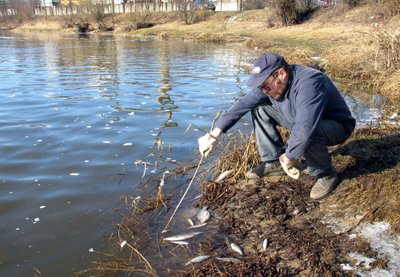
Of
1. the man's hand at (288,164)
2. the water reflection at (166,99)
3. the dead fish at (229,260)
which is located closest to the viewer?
the dead fish at (229,260)

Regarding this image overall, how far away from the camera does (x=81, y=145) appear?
7160 millimetres

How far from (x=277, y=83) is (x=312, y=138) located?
667mm

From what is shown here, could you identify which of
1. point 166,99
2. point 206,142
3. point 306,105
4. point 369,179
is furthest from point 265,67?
point 166,99

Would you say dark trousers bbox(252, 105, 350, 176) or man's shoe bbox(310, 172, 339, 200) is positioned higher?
dark trousers bbox(252, 105, 350, 176)

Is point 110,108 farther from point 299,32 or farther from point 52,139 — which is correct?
point 299,32

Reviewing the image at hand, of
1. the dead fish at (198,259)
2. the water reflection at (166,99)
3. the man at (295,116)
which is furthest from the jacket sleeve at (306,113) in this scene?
the water reflection at (166,99)

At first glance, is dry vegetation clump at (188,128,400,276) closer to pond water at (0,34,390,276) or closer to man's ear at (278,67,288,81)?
pond water at (0,34,390,276)

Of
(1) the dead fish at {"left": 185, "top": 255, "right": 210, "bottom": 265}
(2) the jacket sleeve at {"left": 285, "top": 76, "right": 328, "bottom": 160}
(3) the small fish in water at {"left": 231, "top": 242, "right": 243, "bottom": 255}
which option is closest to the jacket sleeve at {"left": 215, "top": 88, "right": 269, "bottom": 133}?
(2) the jacket sleeve at {"left": 285, "top": 76, "right": 328, "bottom": 160}

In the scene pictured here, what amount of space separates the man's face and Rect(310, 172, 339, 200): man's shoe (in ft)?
3.97

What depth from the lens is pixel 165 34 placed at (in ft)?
140

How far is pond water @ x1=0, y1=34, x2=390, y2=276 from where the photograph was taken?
4316mm

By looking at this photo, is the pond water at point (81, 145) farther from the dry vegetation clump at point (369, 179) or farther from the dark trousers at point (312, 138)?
the dry vegetation clump at point (369, 179)

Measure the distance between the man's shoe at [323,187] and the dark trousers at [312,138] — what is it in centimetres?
7

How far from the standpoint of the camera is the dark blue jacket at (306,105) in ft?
12.4
